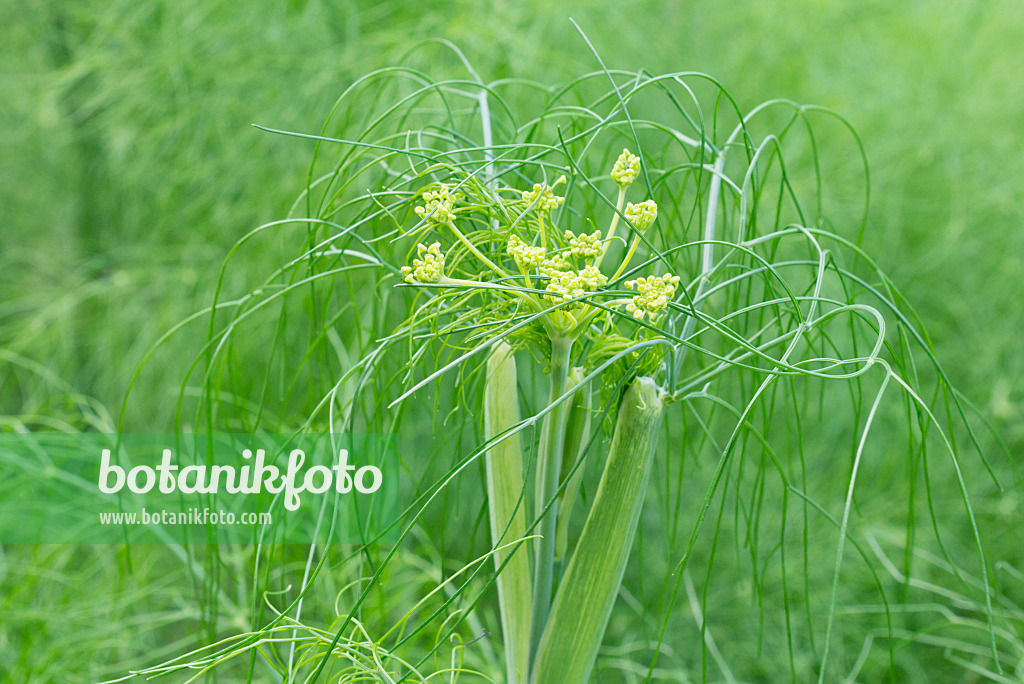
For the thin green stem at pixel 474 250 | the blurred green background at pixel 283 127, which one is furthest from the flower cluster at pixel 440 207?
the blurred green background at pixel 283 127

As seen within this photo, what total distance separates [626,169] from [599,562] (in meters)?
0.12

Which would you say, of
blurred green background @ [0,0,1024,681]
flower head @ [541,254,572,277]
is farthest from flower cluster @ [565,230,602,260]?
blurred green background @ [0,0,1024,681]

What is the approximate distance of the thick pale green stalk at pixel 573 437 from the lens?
0.78ft

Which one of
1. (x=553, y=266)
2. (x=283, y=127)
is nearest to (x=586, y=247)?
(x=553, y=266)

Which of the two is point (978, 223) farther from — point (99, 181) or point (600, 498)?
point (99, 181)

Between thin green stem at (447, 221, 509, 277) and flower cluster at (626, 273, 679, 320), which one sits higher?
thin green stem at (447, 221, 509, 277)

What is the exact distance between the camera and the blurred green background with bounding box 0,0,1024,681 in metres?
0.80

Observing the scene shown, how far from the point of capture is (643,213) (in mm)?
221

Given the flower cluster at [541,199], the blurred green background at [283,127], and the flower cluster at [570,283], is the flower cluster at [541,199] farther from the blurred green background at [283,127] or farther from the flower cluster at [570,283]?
the blurred green background at [283,127]

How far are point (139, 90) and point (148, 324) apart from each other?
28 centimetres

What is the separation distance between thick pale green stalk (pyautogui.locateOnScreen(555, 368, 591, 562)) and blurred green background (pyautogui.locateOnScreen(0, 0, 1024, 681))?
51 centimetres

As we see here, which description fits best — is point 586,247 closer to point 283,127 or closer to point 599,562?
point 599,562

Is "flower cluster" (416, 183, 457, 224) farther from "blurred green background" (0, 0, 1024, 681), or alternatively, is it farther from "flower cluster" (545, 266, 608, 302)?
"blurred green background" (0, 0, 1024, 681)

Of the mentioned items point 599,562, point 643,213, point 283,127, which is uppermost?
point 283,127
